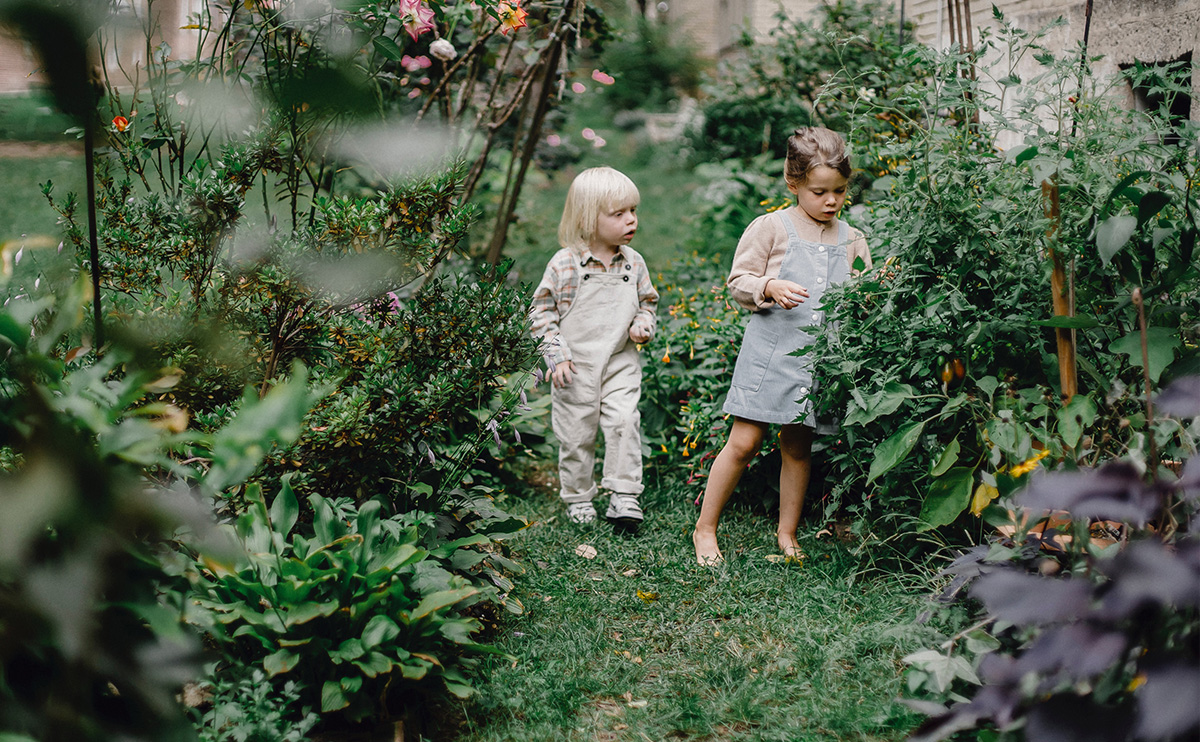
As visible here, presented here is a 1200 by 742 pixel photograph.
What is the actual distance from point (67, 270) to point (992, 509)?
2664 mm

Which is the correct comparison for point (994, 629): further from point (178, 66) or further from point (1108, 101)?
point (178, 66)

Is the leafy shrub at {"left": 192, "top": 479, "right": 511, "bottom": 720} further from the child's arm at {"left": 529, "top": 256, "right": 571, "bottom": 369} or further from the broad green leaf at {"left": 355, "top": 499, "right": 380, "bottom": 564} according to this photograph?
the child's arm at {"left": 529, "top": 256, "right": 571, "bottom": 369}

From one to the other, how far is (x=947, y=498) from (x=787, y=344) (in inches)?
33.7

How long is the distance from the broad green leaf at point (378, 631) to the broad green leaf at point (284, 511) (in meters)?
0.42

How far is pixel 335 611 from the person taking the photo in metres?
2.14

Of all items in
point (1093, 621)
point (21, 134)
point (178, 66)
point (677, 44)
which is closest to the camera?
point (21, 134)

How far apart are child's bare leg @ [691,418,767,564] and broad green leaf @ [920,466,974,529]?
0.77 m

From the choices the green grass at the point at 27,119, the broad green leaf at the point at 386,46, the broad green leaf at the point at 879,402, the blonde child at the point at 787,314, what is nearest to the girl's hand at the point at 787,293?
the blonde child at the point at 787,314

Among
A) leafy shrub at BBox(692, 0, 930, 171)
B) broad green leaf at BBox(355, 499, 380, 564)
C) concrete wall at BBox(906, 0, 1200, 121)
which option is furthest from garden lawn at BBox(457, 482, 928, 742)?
leafy shrub at BBox(692, 0, 930, 171)

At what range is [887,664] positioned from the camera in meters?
2.45

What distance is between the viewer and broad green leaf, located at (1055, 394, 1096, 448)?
7.54 feet

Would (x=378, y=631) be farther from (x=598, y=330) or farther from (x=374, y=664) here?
(x=598, y=330)

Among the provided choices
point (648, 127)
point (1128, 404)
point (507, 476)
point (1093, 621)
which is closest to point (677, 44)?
point (648, 127)

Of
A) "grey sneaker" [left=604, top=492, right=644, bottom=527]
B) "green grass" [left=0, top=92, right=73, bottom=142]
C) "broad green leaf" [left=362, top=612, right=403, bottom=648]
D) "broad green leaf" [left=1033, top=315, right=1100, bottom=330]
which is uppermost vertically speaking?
"green grass" [left=0, top=92, right=73, bottom=142]
